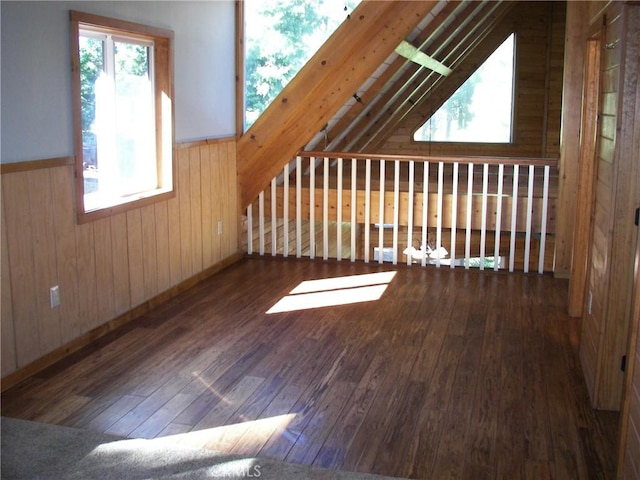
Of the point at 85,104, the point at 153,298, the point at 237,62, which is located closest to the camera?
the point at 85,104

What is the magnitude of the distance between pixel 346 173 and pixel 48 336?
164 inches

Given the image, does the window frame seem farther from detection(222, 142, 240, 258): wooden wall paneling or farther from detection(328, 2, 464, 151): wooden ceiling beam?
detection(222, 142, 240, 258): wooden wall paneling

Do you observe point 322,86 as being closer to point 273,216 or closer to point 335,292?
point 273,216

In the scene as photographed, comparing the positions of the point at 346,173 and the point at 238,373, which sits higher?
the point at 346,173

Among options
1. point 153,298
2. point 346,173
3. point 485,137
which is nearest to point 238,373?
point 153,298

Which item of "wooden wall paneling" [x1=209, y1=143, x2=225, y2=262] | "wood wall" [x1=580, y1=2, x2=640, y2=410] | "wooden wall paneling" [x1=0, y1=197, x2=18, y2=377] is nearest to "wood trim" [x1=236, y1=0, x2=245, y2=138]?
"wooden wall paneling" [x1=209, y1=143, x2=225, y2=262]

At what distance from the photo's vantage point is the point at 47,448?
288cm

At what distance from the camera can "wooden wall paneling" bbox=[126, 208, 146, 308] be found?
4508 millimetres

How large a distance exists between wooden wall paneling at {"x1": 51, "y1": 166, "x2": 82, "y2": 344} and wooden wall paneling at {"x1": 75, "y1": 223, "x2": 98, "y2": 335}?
4 centimetres

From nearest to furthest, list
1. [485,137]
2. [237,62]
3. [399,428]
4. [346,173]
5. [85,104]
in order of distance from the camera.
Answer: [399,428] → [85,104] → [237,62] → [346,173] → [485,137]

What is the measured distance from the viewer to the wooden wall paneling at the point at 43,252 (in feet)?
11.7

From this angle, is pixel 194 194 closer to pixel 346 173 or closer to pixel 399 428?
pixel 346 173

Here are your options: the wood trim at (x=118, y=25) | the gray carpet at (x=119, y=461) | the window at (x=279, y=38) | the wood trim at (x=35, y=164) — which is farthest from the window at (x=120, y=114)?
the gray carpet at (x=119, y=461)

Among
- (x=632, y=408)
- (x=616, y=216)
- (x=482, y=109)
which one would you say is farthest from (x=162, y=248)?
(x=482, y=109)
